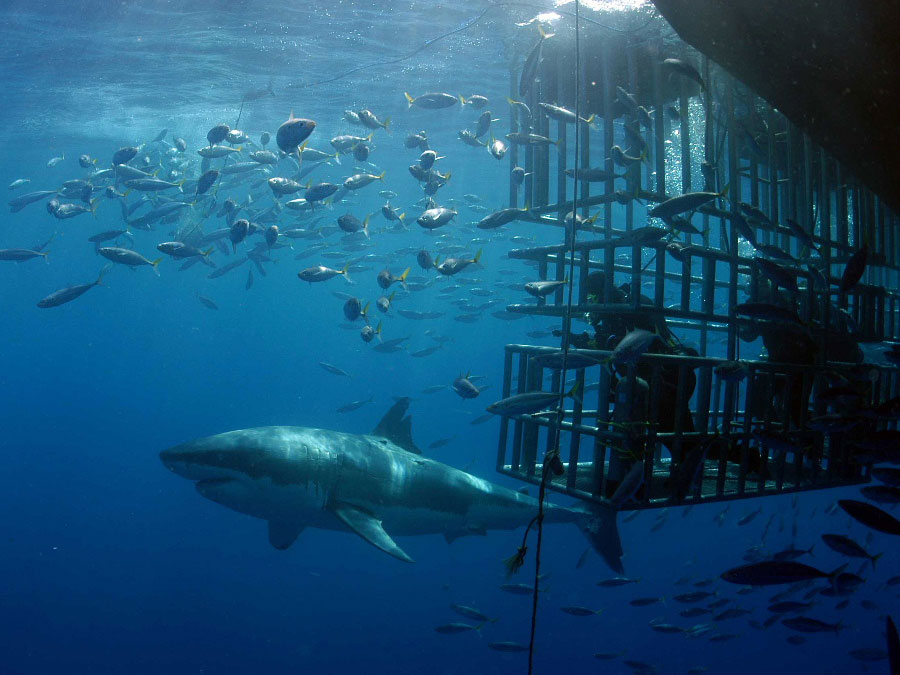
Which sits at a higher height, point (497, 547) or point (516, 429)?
point (516, 429)

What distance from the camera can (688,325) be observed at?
737cm

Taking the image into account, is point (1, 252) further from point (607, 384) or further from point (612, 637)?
point (612, 637)

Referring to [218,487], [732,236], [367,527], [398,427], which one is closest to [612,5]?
[732,236]

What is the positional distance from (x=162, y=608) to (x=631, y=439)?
19097 millimetres

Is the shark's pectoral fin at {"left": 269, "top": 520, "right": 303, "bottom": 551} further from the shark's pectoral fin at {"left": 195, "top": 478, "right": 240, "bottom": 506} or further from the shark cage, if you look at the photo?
the shark cage

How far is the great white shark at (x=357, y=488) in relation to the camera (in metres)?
6.15

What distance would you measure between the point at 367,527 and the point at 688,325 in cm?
469

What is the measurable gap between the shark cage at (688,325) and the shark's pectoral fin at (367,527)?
139 cm

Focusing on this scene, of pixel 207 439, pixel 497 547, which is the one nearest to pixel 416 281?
pixel 207 439

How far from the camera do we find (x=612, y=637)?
19188 mm

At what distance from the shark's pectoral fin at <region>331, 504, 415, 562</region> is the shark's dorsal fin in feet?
4.94

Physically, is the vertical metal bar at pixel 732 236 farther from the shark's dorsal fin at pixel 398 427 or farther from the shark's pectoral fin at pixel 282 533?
the shark's pectoral fin at pixel 282 533

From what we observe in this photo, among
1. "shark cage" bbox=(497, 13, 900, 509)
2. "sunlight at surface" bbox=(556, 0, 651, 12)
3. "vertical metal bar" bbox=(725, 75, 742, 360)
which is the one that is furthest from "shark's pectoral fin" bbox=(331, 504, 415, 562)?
"sunlight at surface" bbox=(556, 0, 651, 12)

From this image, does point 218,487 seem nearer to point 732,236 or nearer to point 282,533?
point 282,533
